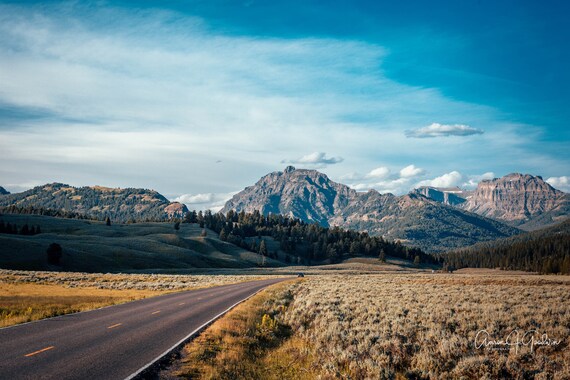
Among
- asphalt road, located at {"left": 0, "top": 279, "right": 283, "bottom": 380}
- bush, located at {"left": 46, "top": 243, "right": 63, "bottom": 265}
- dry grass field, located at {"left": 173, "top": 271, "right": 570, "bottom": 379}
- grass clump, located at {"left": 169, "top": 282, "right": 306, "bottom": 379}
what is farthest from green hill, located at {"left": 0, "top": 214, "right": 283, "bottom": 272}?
dry grass field, located at {"left": 173, "top": 271, "right": 570, "bottom": 379}

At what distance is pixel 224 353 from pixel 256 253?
535 ft

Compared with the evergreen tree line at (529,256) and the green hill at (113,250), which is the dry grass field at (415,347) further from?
the evergreen tree line at (529,256)

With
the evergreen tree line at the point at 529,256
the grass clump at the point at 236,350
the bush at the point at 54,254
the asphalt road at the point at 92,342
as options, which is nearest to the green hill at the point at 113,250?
the bush at the point at 54,254

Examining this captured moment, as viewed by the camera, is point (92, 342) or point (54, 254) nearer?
point (92, 342)

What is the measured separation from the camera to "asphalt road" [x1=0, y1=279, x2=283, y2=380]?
1004 cm

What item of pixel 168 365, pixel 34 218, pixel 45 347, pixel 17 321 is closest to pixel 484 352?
pixel 168 365

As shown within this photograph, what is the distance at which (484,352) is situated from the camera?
12.8 metres

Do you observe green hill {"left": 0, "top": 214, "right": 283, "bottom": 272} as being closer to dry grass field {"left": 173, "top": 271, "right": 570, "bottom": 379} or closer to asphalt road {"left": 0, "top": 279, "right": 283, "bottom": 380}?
asphalt road {"left": 0, "top": 279, "right": 283, "bottom": 380}

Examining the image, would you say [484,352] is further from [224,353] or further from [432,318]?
[224,353]

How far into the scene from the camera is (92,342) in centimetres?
1331

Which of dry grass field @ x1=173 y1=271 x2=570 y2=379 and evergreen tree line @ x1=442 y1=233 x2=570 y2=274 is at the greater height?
dry grass field @ x1=173 y1=271 x2=570 y2=379

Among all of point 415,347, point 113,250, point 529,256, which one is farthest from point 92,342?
point 529,256

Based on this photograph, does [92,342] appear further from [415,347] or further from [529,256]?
[529,256]

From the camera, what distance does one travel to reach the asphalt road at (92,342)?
10039 mm
